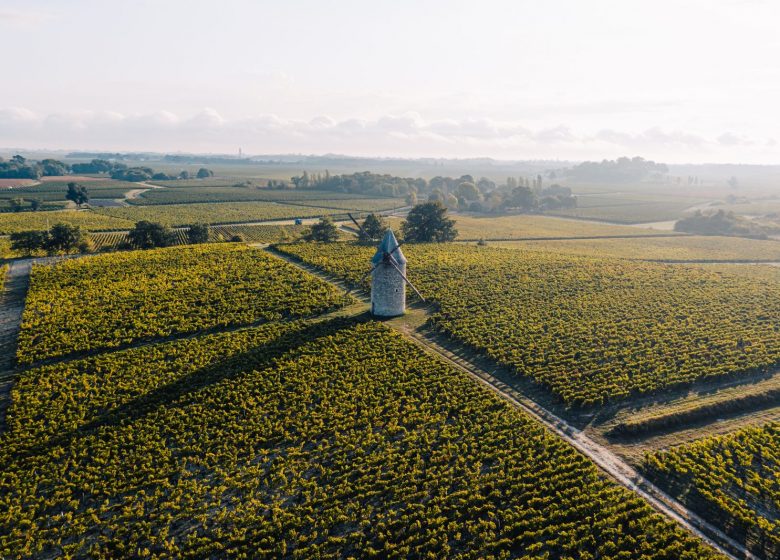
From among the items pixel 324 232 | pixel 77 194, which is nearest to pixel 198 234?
pixel 324 232

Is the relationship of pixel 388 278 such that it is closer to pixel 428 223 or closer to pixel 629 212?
pixel 428 223

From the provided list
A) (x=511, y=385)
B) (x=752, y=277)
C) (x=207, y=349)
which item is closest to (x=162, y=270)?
(x=207, y=349)

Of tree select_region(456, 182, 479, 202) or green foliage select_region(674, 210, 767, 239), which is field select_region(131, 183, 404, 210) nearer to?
tree select_region(456, 182, 479, 202)

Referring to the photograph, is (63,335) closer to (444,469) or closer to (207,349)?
(207,349)

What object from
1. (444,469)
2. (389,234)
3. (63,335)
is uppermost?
(389,234)

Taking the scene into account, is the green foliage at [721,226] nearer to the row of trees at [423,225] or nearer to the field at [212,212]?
the row of trees at [423,225]
